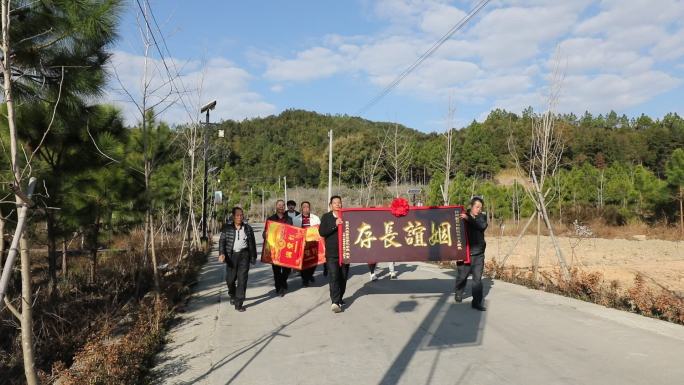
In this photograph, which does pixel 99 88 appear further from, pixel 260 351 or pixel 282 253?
pixel 282 253

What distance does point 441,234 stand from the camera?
8469mm

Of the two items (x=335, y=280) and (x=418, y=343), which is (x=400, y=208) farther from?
(x=418, y=343)

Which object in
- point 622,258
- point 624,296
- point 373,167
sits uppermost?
point 373,167

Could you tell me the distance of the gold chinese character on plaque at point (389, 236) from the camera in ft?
28.2

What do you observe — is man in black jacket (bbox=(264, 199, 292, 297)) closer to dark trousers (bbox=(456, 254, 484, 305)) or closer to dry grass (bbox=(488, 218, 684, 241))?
dark trousers (bbox=(456, 254, 484, 305))

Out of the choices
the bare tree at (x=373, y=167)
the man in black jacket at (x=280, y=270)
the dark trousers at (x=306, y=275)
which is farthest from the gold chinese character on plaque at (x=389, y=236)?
the bare tree at (x=373, y=167)

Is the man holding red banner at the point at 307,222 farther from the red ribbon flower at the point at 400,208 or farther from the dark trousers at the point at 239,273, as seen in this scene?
the red ribbon flower at the point at 400,208

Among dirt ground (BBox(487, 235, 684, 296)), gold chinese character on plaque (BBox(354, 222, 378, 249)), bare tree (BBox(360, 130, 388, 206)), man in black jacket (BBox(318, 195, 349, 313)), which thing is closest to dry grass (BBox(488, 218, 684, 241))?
dirt ground (BBox(487, 235, 684, 296))

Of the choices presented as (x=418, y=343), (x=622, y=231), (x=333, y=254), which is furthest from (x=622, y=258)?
(x=418, y=343)

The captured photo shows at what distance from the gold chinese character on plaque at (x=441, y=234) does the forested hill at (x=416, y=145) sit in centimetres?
4021

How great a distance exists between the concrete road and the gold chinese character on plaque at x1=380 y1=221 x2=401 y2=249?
0.99 meters

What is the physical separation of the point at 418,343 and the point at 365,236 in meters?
2.66

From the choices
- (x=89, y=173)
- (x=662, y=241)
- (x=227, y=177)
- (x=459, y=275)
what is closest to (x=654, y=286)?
(x=459, y=275)

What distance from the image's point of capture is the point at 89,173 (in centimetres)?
863
